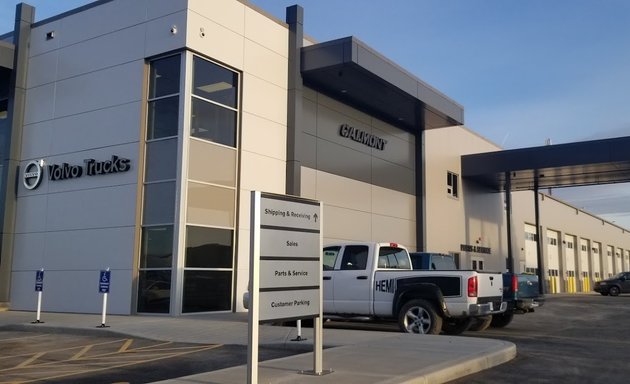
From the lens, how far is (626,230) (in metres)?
82.2

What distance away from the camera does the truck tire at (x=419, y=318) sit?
481 inches

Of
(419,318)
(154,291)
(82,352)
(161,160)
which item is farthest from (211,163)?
(419,318)

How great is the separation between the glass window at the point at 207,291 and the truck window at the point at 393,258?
6.04 m

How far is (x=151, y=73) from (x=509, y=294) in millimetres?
11763

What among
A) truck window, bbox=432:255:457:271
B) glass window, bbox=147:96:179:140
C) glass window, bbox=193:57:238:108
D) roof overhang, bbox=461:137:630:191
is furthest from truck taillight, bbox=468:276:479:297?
roof overhang, bbox=461:137:630:191

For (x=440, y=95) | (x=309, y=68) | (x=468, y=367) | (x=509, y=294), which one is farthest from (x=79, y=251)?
(x=440, y=95)

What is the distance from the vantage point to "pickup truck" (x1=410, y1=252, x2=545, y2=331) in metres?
14.7

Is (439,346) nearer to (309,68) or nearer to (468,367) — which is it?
(468,367)

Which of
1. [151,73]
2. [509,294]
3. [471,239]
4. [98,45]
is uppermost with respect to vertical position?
[98,45]

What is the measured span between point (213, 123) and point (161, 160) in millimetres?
1906

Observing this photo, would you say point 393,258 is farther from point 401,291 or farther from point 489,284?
point 489,284

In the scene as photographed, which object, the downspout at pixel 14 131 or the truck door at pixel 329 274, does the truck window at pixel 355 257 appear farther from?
the downspout at pixel 14 131

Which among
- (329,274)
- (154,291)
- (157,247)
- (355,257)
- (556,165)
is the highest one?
(556,165)

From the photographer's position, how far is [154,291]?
1684cm
